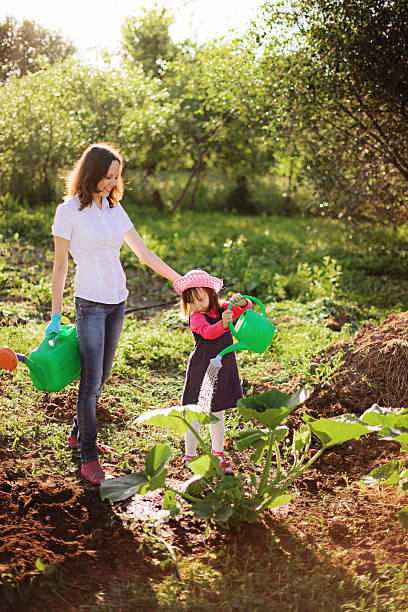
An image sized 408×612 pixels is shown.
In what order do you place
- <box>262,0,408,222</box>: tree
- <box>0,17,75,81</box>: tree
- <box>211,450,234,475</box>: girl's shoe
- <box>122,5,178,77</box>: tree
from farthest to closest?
<box>0,17,75,81</box>: tree → <box>122,5,178,77</box>: tree → <box>262,0,408,222</box>: tree → <box>211,450,234,475</box>: girl's shoe

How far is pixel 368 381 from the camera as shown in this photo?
13.4 feet

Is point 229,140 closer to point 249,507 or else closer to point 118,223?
point 118,223

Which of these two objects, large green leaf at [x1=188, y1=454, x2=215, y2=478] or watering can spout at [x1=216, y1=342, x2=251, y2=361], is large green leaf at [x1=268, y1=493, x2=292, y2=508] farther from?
watering can spout at [x1=216, y1=342, x2=251, y2=361]

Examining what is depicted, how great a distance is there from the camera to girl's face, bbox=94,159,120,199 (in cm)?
302

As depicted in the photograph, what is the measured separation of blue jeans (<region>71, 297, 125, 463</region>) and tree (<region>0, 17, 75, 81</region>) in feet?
72.2

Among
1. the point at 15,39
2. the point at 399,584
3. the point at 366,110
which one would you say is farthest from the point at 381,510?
the point at 15,39

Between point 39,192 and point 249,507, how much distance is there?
986 centimetres

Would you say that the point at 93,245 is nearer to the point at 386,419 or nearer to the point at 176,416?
the point at 176,416

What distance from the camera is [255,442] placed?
276 centimetres

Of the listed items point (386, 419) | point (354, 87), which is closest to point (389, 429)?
point (386, 419)

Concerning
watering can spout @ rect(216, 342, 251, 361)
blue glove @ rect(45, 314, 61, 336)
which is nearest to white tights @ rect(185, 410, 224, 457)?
watering can spout @ rect(216, 342, 251, 361)

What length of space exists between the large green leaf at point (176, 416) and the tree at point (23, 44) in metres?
22.8

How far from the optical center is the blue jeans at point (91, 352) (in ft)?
10.1

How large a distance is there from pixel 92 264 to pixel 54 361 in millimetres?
499
